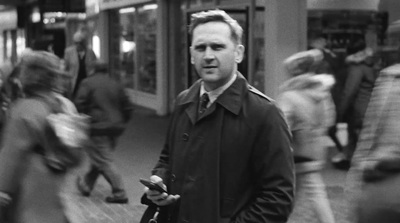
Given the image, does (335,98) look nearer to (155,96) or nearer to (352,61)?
(352,61)

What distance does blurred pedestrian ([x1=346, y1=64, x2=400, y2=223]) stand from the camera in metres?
3.01

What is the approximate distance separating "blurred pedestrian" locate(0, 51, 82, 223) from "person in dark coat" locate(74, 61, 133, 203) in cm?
500

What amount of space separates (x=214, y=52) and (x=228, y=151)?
40cm

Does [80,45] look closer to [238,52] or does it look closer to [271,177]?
[238,52]

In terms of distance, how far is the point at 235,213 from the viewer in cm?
352

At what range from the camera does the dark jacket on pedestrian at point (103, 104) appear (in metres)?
9.69

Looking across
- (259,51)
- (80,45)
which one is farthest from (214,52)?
(80,45)

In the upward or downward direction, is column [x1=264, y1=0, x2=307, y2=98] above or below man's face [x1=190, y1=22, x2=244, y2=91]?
below

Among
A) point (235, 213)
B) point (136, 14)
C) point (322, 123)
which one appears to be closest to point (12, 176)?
point (235, 213)

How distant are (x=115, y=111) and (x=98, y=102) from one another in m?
0.23

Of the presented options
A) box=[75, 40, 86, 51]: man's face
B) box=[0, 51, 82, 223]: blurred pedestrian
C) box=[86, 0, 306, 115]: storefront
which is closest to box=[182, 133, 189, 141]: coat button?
box=[0, 51, 82, 223]: blurred pedestrian

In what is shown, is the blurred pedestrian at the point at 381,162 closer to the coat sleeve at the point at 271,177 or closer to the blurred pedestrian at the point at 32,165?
the coat sleeve at the point at 271,177

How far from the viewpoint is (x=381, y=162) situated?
3.08 m

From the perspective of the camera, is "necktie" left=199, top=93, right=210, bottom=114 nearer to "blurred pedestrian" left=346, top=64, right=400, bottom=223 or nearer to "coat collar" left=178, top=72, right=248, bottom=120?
"coat collar" left=178, top=72, right=248, bottom=120
